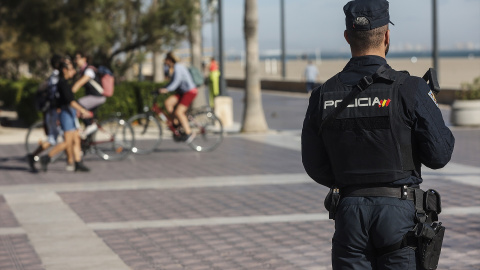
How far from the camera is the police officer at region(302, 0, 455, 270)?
3688 millimetres

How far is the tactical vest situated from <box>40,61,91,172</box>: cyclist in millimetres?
9440

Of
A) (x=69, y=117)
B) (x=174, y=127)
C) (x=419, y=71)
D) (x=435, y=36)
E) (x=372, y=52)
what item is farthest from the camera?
(x=419, y=71)

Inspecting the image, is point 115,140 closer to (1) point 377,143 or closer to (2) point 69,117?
(2) point 69,117

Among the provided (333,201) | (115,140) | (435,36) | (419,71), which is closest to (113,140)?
(115,140)

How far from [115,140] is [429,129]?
11520 mm

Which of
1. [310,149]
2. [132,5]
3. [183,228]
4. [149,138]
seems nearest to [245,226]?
[183,228]

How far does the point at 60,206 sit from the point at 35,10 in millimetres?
12737

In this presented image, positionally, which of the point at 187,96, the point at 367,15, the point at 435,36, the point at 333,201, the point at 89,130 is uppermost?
the point at 367,15

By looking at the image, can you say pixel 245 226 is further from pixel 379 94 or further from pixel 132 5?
pixel 132 5

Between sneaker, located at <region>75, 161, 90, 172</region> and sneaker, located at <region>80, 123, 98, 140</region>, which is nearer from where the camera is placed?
sneaker, located at <region>75, 161, 90, 172</region>

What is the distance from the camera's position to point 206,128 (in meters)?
16.0

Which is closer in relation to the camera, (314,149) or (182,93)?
(314,149)

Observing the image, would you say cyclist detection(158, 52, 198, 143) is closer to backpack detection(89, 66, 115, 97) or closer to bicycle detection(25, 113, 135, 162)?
bicycle detection(25, 113, 135, 162)

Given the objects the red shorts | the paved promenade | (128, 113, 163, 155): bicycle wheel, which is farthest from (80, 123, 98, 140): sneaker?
the red shorts
